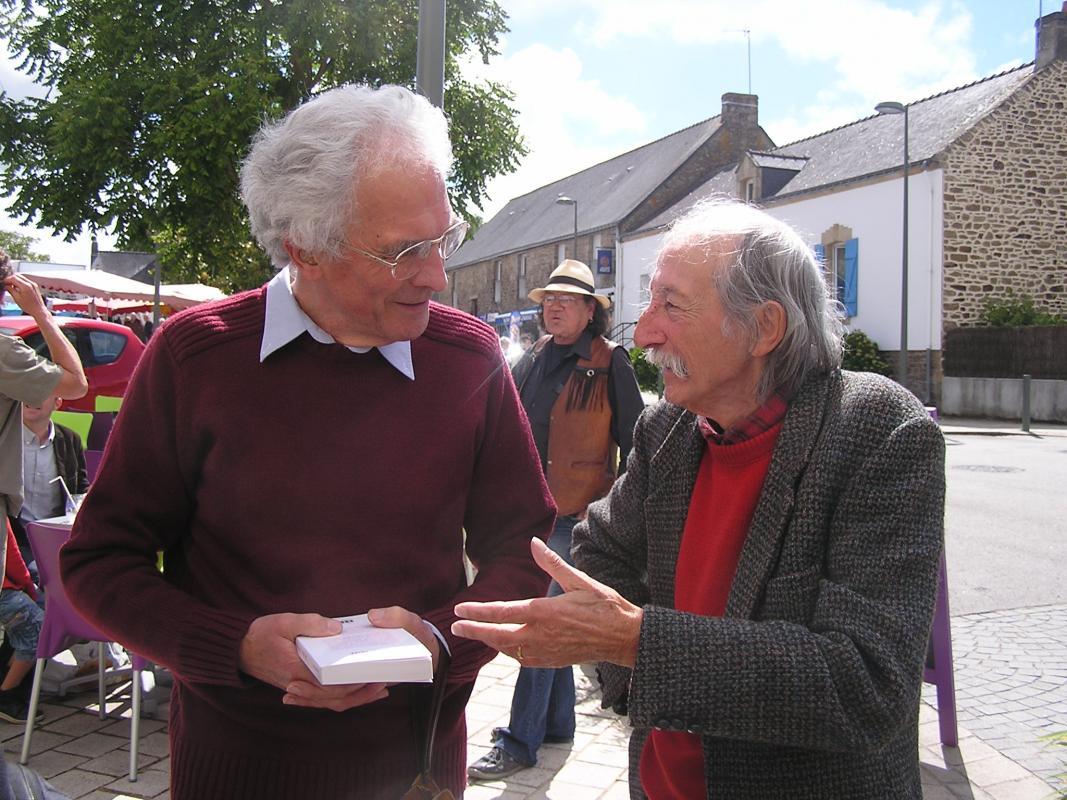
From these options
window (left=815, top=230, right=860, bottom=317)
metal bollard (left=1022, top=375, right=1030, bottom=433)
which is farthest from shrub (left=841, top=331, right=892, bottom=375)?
metal bollard (left=1022, top=375, right=1030, bottom=433)

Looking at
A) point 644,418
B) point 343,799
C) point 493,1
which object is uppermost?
point 493,1

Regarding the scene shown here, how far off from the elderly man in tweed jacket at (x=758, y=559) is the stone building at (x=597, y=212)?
27980 millimetres

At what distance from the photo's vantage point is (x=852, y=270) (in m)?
23.9

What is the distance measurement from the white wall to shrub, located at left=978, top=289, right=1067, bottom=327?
125 cm

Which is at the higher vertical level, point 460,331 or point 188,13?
point 188,13

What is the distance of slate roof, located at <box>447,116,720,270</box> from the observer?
38094 millimetres

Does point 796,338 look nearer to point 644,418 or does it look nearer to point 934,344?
point 644,418

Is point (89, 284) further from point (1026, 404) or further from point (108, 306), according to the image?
point (1026, 404)

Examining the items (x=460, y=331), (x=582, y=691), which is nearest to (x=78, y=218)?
(x=582, y=691)

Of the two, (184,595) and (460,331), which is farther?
(460,331)

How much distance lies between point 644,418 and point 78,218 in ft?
45.9

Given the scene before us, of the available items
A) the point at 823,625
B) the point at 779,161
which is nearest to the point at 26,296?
the point at 823,625

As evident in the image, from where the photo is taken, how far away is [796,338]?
1.88 m

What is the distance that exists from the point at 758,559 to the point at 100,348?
40.6 feet
